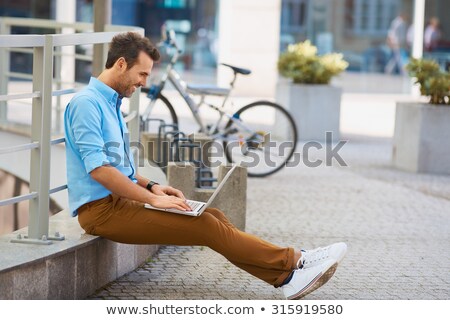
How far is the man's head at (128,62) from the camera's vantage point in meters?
5.95

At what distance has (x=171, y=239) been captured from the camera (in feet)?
19.6

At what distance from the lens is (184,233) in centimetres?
592

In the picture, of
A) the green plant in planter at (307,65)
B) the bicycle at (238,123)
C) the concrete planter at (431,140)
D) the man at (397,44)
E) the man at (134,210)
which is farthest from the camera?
the man at (397,44)

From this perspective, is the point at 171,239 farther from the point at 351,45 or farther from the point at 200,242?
the point at 351,45

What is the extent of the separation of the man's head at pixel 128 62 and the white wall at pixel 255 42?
15885 mm

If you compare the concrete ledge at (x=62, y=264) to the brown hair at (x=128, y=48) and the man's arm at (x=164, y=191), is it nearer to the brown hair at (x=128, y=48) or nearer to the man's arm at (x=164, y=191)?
the man's arm at (x=164, y=191)

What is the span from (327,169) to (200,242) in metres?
6.45

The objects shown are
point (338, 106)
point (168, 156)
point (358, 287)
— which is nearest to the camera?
point (358, 287)

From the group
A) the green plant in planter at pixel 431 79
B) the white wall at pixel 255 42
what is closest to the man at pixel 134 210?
the green plant in planter at pixel 431 79

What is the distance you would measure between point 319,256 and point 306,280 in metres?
0.17

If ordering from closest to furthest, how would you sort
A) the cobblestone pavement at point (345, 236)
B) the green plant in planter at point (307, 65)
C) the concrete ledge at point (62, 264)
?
the concrete ledge at point (62, 264), the cobblestone pavement at point (345, 236), the green plant in planter at point (307, 65)

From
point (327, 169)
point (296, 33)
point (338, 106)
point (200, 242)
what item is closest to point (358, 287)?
point (200, 242)

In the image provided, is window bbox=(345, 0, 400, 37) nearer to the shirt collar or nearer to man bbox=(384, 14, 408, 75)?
man bbox=(384, 14, 408, 75)

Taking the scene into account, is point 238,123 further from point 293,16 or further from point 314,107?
point 293,16
